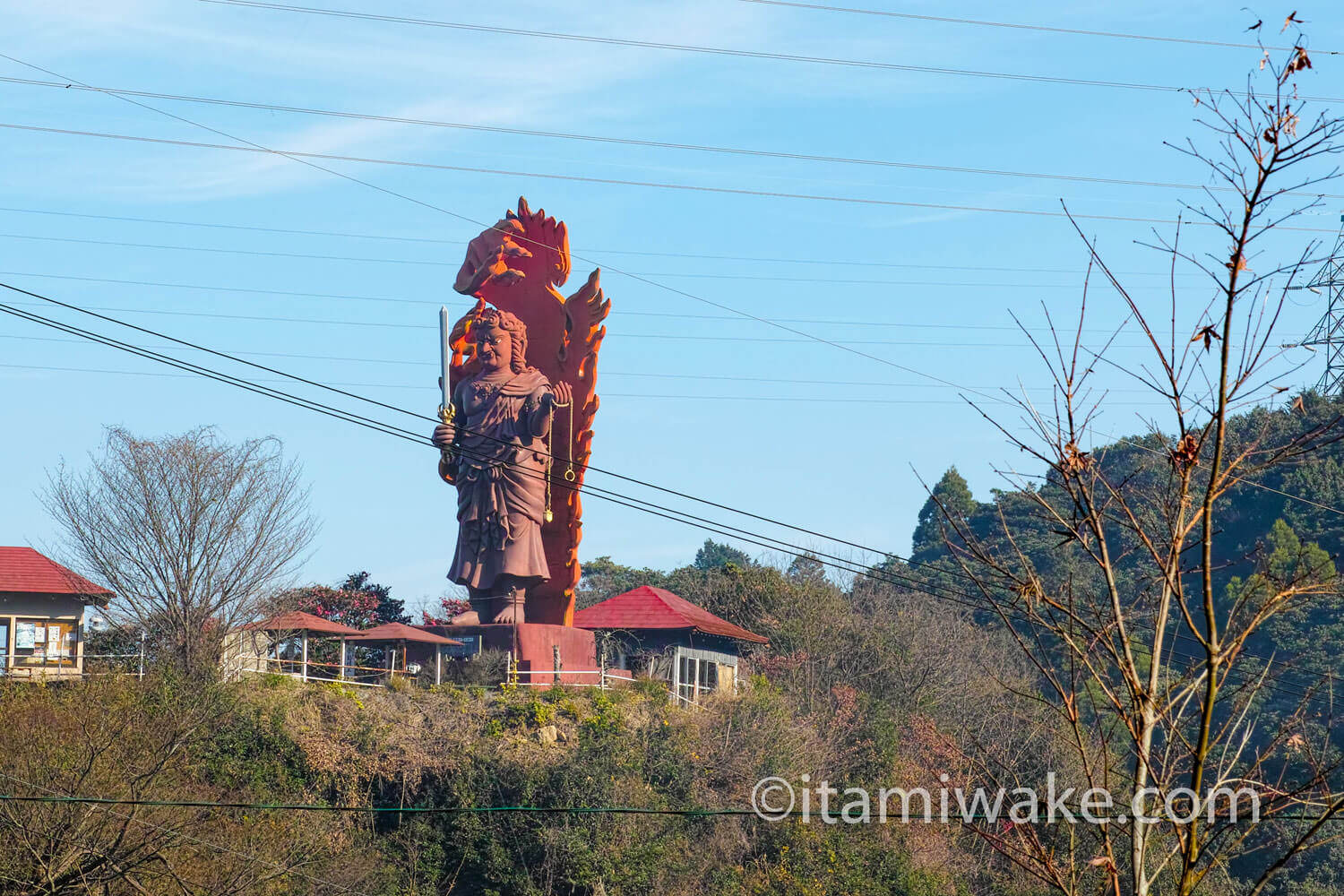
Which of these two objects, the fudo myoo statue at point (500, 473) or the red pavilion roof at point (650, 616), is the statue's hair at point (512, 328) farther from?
the red pavilion roof at point (650, 616)

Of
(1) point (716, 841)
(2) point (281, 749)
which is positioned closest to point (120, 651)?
(2) point (281, 749)

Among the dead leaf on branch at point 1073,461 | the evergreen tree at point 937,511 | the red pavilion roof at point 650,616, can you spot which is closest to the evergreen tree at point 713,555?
the evergreen tree at point 937,511

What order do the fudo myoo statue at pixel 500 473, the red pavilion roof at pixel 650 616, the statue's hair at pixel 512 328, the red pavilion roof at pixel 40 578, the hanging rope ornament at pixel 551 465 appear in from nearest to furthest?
the red pavilion roof at pixel 40 578
the fudo myoo statue at pixel 500 473
the hanging rope ornament at pixel 551 465
the statue's hair at pixel 512 328
the red pavilion roof at pixel 650 616

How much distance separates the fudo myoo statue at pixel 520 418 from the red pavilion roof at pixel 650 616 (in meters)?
4.68

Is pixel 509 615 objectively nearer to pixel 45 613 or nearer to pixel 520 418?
pixel 520 418

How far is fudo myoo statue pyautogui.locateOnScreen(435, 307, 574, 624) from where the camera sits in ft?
105

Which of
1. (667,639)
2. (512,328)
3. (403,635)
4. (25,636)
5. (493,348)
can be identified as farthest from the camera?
(667,639)

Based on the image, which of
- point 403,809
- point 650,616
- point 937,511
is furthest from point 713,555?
point 403,809

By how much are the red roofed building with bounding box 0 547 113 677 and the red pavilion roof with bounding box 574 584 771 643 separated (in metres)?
11.7

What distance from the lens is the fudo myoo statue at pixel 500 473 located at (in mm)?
31931

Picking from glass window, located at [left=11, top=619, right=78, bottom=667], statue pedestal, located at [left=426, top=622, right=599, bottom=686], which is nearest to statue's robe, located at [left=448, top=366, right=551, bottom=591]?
statue pedestal, located at [left=426, top=622, right=599, bottom=686]

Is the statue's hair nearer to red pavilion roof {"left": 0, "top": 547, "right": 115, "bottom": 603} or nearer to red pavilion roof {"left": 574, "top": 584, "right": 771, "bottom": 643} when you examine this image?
red pavilion roof {"left": 574, "top": 584, "right": 771, "bottom": 643}

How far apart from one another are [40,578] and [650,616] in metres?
14.5

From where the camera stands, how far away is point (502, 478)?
32125 millimetres
